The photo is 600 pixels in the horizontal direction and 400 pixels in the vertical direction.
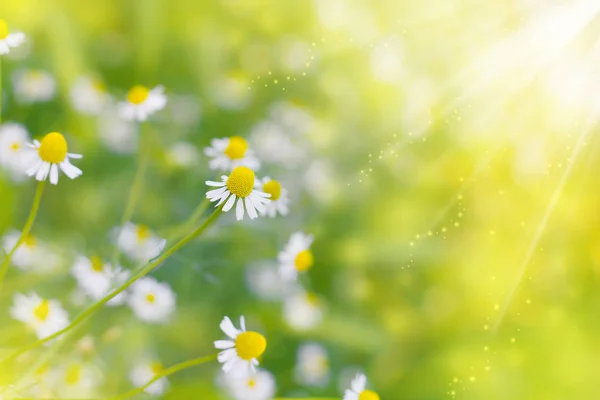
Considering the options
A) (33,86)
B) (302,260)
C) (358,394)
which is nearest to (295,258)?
(302,260)

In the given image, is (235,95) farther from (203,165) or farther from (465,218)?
(465,218)

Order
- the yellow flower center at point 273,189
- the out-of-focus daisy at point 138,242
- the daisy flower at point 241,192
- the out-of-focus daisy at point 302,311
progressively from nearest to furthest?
the daisy flower at point 241,192 < the yellow flower center at point 273,189 < the out-of-focus daisy at point 138,242 < the out-of-focus daisy at point 302,311

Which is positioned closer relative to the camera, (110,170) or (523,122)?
(110,170)

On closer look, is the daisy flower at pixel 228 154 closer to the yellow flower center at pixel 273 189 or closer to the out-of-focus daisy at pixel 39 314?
the yellow flower center at pixel 273 189

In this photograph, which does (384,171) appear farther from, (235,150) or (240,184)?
(240,184)

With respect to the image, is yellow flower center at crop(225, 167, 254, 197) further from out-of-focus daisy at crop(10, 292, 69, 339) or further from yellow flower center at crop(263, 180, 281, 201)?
out-of-focus daisy at crop(10, 292, 69, 339)

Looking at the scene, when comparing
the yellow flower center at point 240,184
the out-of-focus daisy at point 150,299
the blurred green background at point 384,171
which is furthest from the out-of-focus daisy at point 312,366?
the yellow flower center at point 240,184

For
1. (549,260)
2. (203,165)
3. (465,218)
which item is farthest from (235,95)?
(549,260)
